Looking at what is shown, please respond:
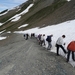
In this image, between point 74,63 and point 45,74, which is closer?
point 45,74

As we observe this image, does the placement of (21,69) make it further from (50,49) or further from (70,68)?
(50,49)

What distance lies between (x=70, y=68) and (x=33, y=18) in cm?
8049

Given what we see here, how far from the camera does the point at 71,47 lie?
699 inches

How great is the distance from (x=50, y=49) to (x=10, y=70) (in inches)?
451

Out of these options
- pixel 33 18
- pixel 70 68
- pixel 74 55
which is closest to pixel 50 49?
pixel 74 55

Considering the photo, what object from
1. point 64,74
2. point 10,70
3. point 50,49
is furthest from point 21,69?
point 50,49

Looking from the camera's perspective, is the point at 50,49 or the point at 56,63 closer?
the point at 56,63

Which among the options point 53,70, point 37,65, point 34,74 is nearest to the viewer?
point 34,74

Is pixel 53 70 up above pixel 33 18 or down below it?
below

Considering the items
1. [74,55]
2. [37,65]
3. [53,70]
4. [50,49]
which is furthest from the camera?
[50,49]

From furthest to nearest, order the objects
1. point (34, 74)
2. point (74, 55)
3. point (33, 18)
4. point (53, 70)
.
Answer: point (33, 18)
point (74, 55)
point (53, 70)
point (34, 74)

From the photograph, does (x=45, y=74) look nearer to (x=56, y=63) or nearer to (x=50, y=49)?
(x=56, y=63)

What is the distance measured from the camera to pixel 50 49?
87.0 ft

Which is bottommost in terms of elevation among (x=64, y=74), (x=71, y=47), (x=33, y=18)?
(x=64, y=74)
